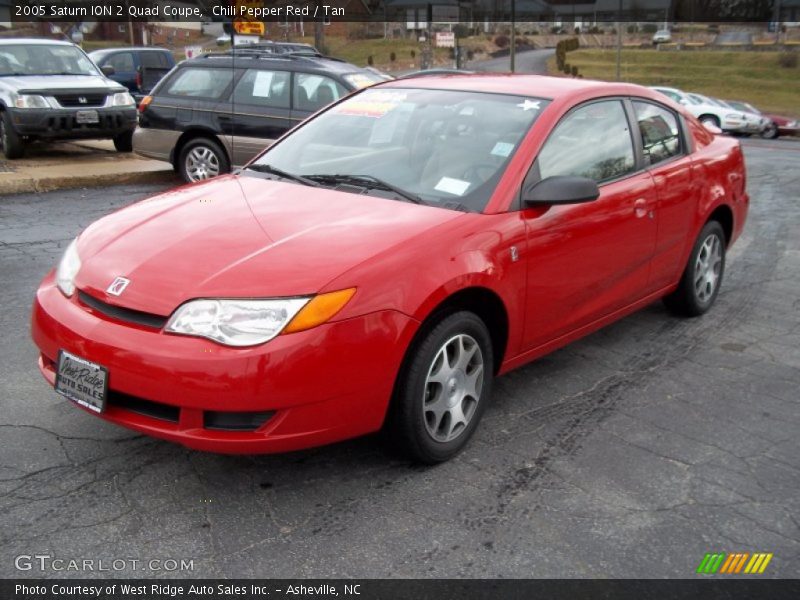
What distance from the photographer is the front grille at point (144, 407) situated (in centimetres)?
293

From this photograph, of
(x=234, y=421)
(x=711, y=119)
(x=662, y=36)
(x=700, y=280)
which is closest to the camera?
(x=234, y=421)

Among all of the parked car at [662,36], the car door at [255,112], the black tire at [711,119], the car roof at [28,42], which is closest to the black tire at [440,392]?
the car door at [255,112]

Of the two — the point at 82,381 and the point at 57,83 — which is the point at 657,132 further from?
the point at 57,83

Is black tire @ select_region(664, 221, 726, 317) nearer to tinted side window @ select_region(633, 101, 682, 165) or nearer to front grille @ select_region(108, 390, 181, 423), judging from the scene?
tinted side window @ select_region(633, 101, 682, 165)

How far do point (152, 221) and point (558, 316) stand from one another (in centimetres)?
197

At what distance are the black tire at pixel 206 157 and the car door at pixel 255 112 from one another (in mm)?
184

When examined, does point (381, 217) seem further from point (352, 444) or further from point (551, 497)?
point (551, 497)

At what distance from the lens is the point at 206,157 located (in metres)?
10.1

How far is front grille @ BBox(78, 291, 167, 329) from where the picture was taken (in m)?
2.93

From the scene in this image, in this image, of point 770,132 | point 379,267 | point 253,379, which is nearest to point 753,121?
point 770,132

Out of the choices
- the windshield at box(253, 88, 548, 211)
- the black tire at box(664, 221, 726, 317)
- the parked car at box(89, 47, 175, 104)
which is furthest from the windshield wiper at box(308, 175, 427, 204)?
A: the parked car at box(89, 47, 175, 104)

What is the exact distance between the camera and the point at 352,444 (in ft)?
11.8

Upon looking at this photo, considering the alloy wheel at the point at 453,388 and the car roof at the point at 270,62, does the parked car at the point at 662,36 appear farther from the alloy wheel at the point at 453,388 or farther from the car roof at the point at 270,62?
the alloy wheel at the point at 453,388

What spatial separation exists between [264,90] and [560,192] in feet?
23.3
